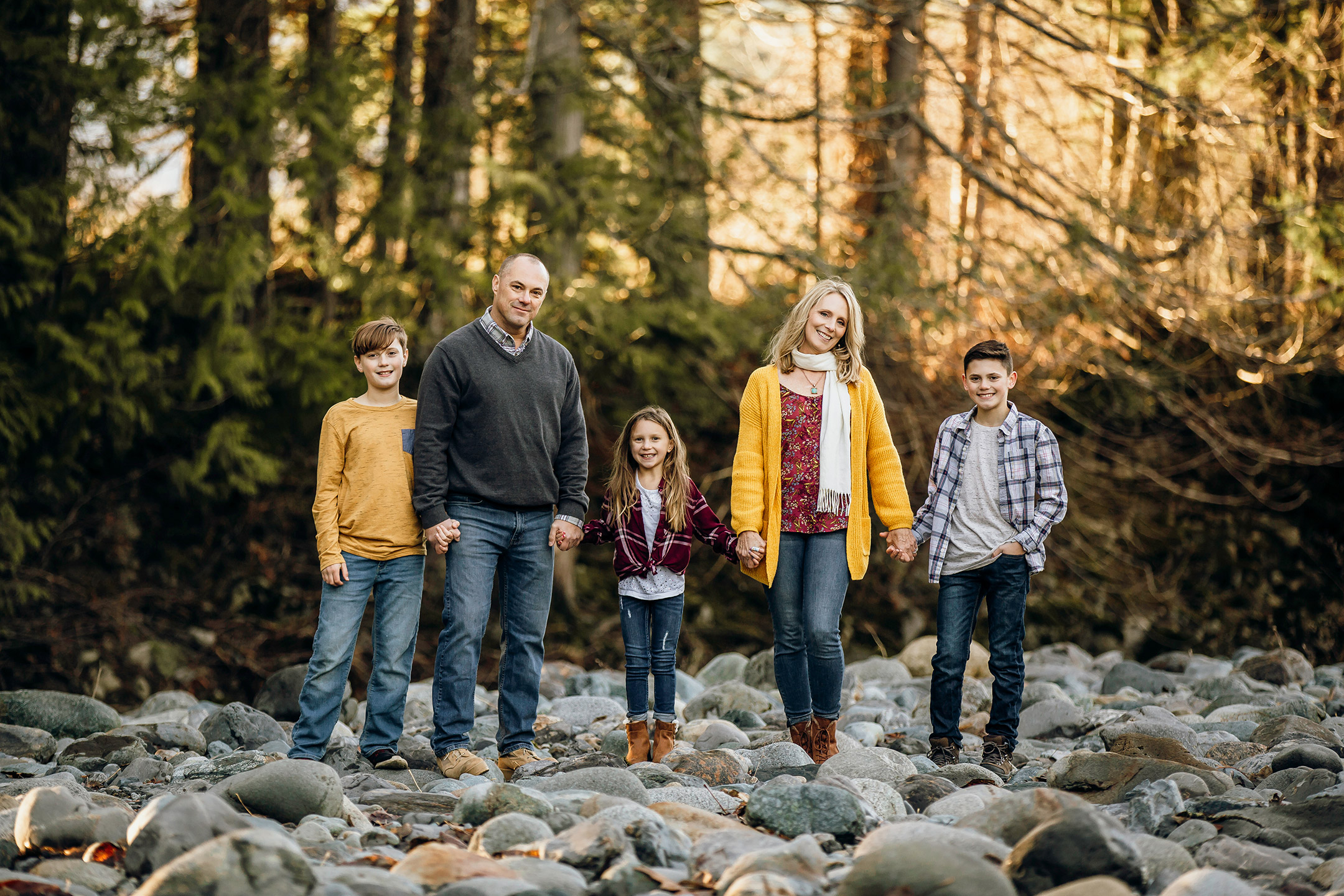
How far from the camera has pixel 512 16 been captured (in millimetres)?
10602

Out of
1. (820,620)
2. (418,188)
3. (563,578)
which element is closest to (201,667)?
(563,578)

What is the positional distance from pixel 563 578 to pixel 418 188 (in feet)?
11.3

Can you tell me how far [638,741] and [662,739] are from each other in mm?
111

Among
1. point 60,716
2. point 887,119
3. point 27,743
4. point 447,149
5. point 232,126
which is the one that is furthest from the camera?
point 887,119

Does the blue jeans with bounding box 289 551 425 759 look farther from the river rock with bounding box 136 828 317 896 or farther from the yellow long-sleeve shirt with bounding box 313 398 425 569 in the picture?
the river rock with bounding box 136 828 317 896

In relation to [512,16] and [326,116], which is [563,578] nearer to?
[326,116]

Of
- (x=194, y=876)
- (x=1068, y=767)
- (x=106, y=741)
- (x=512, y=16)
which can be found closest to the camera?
(x=194, y=876)

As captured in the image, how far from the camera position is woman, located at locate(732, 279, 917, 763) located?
436 centimetres

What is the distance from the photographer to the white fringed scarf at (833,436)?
4.36 metres

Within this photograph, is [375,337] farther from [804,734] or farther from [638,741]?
[804,734]

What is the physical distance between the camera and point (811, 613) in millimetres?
4344

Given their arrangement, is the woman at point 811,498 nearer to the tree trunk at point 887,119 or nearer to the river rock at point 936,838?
the river rock at point 936,838

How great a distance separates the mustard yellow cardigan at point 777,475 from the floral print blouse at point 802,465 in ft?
0.13

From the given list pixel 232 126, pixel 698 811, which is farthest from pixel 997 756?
pixel 232 126
